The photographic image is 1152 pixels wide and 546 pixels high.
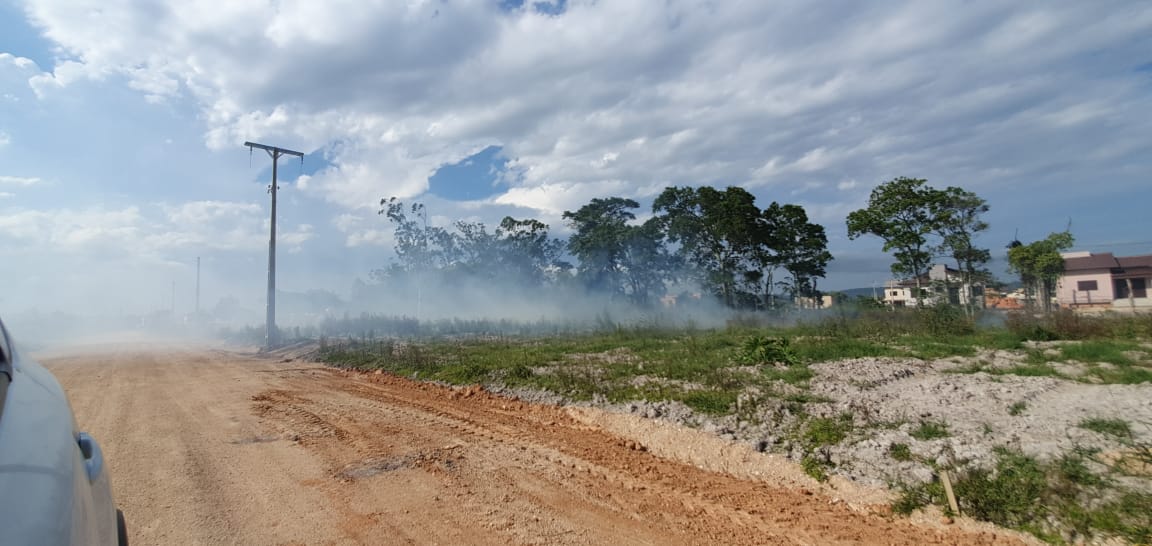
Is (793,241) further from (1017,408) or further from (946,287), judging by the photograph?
(1017,408)

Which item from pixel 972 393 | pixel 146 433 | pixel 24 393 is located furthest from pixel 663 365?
pixel 24 393

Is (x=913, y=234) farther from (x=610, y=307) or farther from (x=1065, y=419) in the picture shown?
(x=1065, y=419)

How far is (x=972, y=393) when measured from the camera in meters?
7.70

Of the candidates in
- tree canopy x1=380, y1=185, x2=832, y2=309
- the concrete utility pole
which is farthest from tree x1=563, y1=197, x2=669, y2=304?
the concrete utility pole

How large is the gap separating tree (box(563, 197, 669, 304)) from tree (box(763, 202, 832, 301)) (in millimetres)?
7628

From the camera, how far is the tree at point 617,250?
40188mm

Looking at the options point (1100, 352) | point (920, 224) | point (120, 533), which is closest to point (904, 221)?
point (920, 224)

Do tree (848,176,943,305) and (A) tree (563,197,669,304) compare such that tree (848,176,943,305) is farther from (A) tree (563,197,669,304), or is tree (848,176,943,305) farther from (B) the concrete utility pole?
(B) the concrete utility pole

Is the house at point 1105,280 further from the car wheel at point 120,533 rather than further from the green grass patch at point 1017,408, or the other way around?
the car wheel at point 120,533

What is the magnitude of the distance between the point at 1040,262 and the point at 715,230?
1633 centimetres

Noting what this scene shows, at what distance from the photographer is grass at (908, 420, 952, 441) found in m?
6.04

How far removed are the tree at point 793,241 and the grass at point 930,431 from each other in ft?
96.1

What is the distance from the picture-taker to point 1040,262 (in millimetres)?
28781

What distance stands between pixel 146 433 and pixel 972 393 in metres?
11.3
